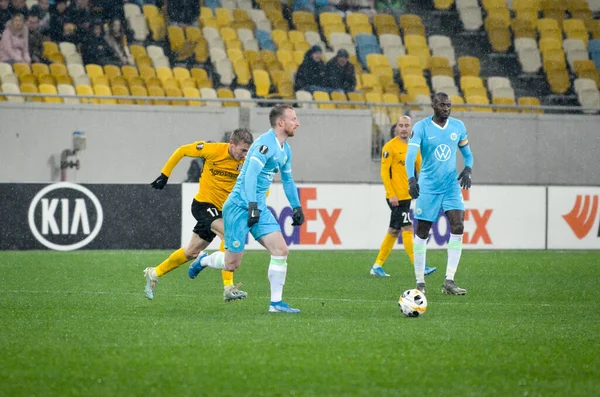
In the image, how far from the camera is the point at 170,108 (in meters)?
20.7

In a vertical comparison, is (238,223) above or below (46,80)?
below

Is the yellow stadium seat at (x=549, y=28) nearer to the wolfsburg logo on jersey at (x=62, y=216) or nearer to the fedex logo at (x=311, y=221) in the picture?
the fedex logo at (x=311, y=221)

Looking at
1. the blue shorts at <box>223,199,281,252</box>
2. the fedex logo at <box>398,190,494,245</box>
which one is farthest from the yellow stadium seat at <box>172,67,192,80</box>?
the blue shorts at <box>223,199,281,252</box>

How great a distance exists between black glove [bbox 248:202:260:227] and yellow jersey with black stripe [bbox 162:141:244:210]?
2.60m

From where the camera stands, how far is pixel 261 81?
2342 centimetres

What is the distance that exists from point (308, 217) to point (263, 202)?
9330 millimetres

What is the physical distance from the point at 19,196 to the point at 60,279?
5308 millimetres

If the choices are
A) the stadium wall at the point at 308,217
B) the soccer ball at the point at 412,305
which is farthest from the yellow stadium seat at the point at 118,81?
the soccer ball at the point at 412,305

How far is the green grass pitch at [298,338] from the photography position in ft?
20.2

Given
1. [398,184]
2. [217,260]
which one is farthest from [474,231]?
[217,260]

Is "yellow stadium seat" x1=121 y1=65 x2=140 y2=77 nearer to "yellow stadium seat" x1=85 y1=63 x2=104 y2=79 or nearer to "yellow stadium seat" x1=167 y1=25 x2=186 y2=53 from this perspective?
"yellow stadium seat" x1=85 y1=63 x2=104 y2=79

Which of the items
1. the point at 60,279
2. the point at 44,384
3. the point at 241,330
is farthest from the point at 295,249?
the point at 44,384

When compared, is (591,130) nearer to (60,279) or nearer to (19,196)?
(19,196)

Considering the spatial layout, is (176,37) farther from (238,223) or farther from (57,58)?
(238,223)
